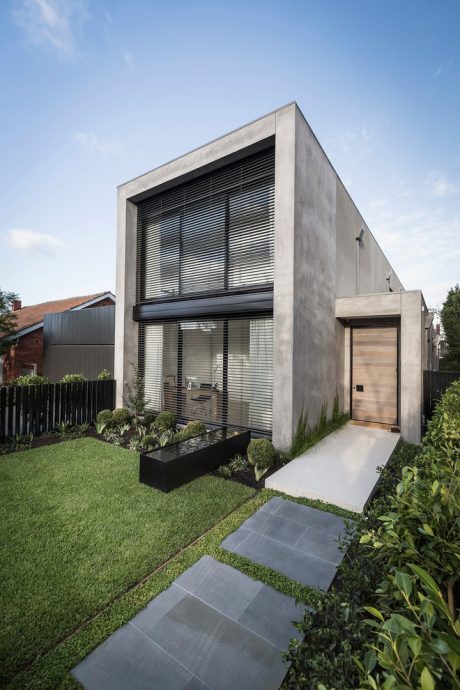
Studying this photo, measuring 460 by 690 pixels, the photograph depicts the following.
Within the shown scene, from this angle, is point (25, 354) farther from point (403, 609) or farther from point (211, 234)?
point (403, 609)

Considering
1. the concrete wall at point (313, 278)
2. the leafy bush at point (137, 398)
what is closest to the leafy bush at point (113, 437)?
the leafy bush at point (137, 398)

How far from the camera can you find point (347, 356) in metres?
8.45

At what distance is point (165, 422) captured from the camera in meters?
7.25

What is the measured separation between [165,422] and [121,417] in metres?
1.27

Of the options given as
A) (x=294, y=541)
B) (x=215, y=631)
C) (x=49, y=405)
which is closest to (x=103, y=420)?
(x=49, y=405)

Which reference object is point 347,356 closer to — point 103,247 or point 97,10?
point 103,247

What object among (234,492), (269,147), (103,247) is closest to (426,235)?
(269,147)

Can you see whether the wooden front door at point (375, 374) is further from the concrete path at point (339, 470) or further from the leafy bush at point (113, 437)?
the leafy bush at point (113, 437)

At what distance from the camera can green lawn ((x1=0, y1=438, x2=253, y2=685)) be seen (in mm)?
2246

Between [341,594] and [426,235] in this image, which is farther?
[426,235]

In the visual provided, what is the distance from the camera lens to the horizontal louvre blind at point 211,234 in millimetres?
6559

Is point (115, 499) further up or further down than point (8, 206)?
further down

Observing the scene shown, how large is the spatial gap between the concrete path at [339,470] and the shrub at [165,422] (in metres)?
3.27

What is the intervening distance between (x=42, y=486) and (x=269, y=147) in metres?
7.58
